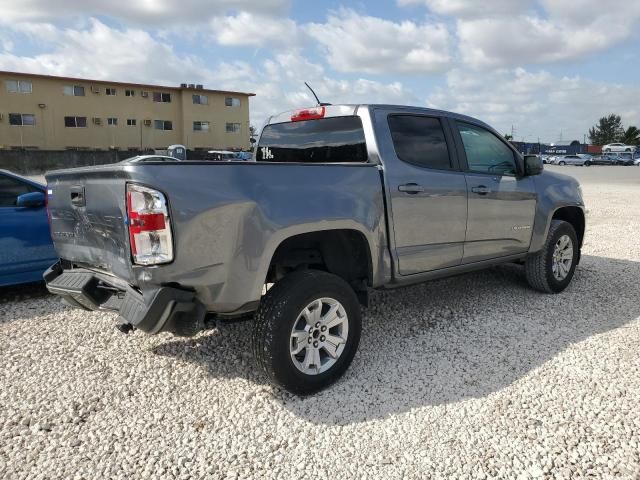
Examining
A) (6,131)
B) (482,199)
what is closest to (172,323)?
(482,199)

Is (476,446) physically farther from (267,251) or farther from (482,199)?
(482,199)

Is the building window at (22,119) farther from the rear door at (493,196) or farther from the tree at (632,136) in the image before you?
the tree at (632,136)

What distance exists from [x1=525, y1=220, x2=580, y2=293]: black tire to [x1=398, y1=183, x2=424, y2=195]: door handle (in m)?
2.05

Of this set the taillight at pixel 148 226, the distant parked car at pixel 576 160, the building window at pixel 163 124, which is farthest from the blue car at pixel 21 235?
the distant parked car at pixel 576 160

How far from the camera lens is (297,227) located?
3096 mm

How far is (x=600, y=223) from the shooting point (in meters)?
10.4

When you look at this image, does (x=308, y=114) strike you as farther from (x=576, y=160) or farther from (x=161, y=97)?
(x=576, y=160)

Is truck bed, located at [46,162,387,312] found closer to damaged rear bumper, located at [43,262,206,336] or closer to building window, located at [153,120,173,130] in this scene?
damaged rear bumper, located at [43,262,206,336]

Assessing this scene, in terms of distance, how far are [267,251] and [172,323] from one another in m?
0.69

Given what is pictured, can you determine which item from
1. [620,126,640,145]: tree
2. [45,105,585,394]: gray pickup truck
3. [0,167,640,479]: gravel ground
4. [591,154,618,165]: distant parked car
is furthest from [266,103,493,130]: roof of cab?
[620,126,640,145]: tree

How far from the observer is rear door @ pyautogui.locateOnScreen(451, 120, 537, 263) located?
172 inches

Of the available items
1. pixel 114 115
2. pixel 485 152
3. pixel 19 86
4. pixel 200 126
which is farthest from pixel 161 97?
pixel 485 152

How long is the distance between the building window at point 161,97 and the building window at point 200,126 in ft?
9.54

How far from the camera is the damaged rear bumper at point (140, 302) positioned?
8.91ft
